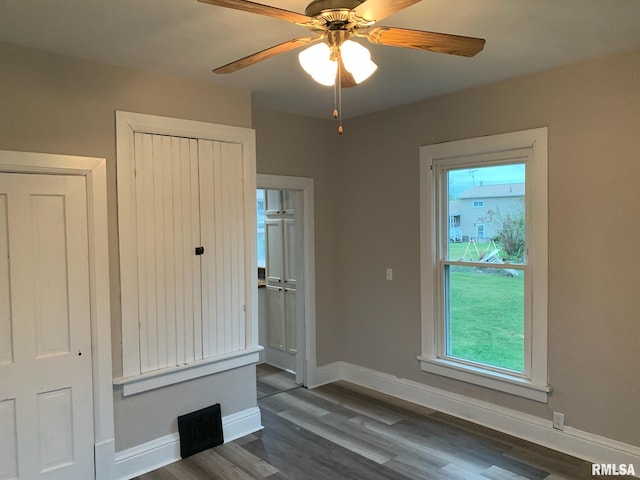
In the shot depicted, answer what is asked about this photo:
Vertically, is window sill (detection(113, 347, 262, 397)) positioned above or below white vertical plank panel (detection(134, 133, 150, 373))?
below

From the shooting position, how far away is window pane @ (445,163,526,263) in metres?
3.53

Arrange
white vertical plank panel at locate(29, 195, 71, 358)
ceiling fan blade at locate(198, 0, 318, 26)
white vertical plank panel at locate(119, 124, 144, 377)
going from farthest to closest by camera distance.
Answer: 1. white vertical plank panel at locate(119, 124, 144, 377)
2. white vertical plank panel at locate(29, 195, 71, 358)
3. ceiling fan blade at locate(198, 0, 318, 26)

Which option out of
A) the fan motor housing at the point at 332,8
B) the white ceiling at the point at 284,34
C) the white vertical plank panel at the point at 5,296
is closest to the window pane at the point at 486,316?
the white ceiling at the point at 284,34

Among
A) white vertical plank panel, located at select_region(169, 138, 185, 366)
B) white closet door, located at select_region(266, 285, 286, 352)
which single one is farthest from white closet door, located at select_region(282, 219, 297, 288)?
white vertical plank panel, located at select_region(169, 138, 185, 366)

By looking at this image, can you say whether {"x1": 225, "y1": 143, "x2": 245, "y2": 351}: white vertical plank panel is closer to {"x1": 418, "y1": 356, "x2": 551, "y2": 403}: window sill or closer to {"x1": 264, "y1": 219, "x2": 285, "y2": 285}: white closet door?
{"x1": 264, "y1": 219, "x2": 285, "y2": 285}: white closet door

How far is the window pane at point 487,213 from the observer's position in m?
3.53

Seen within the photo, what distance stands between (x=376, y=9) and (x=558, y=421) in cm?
301

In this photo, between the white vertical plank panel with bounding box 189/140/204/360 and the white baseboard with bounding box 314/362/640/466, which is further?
the white vertical plank panel with bounding box 189/140/204/360

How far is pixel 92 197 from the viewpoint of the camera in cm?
→ 289

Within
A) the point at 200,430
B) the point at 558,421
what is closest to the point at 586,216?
the point at 558,421

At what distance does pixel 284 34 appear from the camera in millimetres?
2521

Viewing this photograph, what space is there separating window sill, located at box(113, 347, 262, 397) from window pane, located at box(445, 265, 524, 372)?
1702 millimetres

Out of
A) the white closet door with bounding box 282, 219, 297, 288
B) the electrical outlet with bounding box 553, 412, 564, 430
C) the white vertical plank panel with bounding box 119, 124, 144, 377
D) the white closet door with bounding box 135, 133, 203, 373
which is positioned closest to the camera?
the white vertical plank panel with bounding box 119, 124, 144, 377

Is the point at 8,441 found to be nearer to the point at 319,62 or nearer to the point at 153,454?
the point at 153,454
